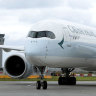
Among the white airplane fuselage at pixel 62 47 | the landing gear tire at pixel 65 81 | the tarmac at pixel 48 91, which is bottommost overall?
the tarmac at pixel 48 91

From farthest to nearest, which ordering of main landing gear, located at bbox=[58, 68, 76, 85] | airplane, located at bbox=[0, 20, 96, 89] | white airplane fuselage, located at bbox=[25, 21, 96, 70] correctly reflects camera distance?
1. main landing gear, located at bbox=[58, 68, 76, 85]
2. airplane, located at bbox=[0, 20, 96, 89]
3. white airplane fuselage, located at bbox=[25, 21, 96, 70]

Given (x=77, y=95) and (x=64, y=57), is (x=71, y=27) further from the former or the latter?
(x=77, y=95)

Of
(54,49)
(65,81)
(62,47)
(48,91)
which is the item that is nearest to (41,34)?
(54,49)


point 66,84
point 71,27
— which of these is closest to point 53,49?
point 71,27

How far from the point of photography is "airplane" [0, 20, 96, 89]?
846 inches

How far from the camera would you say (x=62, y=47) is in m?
22.6

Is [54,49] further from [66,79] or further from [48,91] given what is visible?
[66,79]

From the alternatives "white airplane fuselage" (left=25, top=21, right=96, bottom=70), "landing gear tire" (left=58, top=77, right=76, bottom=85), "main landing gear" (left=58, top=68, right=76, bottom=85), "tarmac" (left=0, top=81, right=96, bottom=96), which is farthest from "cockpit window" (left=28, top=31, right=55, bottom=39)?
"landing gear tire" (left=58, top=77, right=76, bottom=85)

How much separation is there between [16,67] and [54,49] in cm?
584

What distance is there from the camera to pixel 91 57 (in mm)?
25578

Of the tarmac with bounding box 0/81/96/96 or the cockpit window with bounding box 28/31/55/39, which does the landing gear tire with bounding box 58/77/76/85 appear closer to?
the tarmac with bounding box 0/81/96/96

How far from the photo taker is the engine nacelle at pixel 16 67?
1037 inches

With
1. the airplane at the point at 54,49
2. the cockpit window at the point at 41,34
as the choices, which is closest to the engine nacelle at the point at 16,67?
the airplane at the point at 54,49

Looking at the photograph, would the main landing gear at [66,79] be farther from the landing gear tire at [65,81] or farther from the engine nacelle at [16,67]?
the engine nacelle at [16,67]
